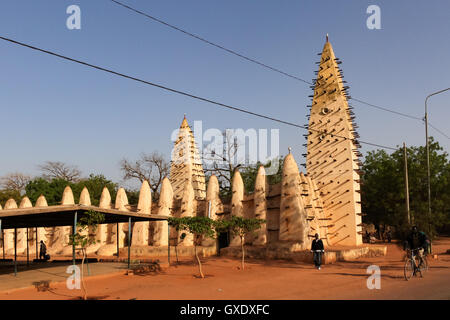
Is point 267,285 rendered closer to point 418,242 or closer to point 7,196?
point 418,242

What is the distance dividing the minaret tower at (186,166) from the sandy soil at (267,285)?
866 inches

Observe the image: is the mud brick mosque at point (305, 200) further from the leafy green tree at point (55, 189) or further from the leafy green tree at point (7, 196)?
the leafy green tree at point (7, 196)

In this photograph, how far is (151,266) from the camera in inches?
768

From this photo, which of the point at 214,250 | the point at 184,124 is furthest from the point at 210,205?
the point at 184,124

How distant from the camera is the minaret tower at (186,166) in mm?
40969

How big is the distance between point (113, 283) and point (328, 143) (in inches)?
746

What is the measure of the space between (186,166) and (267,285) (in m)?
28.1

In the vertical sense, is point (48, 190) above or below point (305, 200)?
above

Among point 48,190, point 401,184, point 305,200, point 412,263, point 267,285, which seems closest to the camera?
point 267,285

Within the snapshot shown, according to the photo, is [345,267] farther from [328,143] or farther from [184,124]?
[184,124]

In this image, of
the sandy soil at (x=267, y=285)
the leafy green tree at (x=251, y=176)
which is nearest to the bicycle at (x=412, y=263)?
the sandy soil at (x=267, y=285)

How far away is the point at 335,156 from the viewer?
28.8 metres

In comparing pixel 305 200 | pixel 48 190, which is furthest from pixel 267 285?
pixel 48 190

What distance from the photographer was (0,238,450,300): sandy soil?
38.6ft
